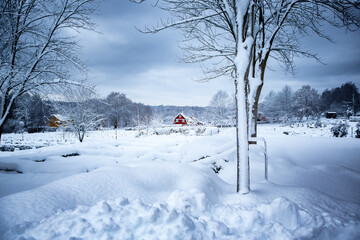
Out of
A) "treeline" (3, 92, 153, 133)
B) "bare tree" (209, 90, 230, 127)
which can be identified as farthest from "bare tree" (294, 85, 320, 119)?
"treeline" (3, 92, 153, 133)

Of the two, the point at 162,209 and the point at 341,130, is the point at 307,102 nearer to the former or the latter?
the point at 341,130

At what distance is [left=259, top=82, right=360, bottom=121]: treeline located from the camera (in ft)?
105

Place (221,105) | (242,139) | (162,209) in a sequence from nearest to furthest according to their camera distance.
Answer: (162,209) → (242,139) → (221,105)

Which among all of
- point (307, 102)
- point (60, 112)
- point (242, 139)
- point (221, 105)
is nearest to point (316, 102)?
point (307, 102)

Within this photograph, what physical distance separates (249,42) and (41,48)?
5.77 m

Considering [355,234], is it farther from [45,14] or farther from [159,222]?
[45,14]

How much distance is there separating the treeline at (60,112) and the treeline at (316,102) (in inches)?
1295

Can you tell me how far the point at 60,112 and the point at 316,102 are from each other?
144 ft

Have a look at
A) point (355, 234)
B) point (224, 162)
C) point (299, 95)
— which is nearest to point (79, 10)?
point (224, 162)

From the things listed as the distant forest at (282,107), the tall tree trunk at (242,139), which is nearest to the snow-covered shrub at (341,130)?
the tall tree trunk at (242,139)

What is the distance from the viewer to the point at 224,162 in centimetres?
550

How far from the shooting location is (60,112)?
612 centimetres

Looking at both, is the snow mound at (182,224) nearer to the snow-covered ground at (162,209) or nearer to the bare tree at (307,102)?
the snow-covered ground at (162,209)

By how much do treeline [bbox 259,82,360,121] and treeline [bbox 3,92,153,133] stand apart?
108ft
